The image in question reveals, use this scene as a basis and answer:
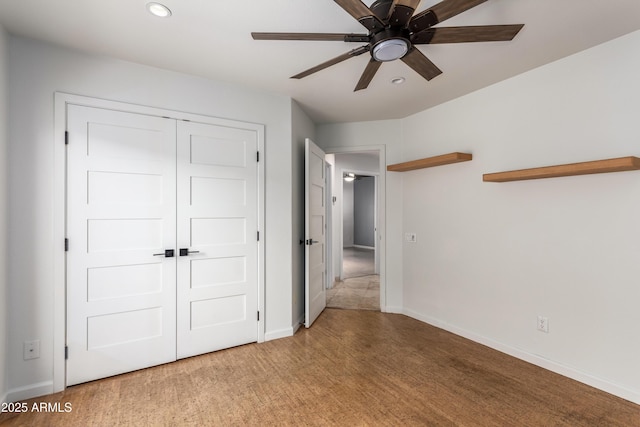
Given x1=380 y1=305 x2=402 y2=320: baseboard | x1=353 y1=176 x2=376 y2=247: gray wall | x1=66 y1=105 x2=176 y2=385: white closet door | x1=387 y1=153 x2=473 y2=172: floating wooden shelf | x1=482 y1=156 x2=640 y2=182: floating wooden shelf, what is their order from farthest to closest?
x1=353 y1=176 x2=376 y2=247: gray wall → x1=380 y1=305 x2=402 y2=320: baseboard → x1=387 y1=153 x2=473 y2=172: floating wooden shelf → x1=66 y1=105 x2=176 y2=385: white closet door → x1=482 y1=156 x2=640 y2=182: floating wooden shelf

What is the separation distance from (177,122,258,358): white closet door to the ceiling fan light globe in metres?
1.69

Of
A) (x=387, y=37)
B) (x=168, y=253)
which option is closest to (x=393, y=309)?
(x=168, y=253)

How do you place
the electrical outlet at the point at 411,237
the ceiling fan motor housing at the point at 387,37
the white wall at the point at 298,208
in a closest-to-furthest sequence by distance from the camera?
the ceiling fan motor housing at the point at 387,37, the white wall at the point at 298,208, the electrical outlet at the point at 411,237

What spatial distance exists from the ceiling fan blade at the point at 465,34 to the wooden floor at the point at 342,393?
226 centimetres

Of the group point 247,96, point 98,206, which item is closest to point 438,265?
point 247,96

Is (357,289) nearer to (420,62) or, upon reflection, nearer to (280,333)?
(280,333)

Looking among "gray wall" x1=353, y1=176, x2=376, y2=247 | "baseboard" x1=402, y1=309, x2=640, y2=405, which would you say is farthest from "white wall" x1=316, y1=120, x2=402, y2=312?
"gray wall" x1=353, y1=176, x2=376, y2=247

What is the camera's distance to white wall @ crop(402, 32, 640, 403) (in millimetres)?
2143

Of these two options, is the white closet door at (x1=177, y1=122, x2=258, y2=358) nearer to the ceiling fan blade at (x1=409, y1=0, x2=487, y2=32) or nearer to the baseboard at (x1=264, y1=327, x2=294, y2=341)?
the baseboard at (x1=264, y1=327, x2=294, y2=341)

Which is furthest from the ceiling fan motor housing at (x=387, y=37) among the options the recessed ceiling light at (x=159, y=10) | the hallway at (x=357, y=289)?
the hallway at (x=357, y=289)

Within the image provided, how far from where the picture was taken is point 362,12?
4.55ft

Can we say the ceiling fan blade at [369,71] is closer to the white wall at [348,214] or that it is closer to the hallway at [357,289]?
the hallway at [357,289]

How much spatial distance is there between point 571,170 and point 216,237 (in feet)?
9.77

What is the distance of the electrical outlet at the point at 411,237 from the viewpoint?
148 inches
